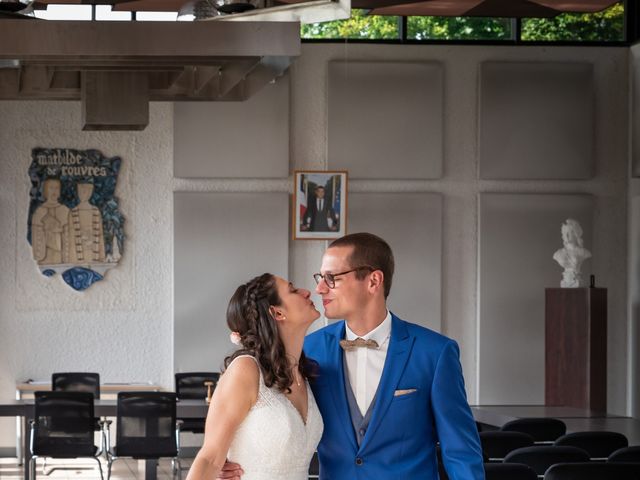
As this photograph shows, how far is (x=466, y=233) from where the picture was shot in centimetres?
1473

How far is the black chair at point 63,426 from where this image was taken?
10609 mm

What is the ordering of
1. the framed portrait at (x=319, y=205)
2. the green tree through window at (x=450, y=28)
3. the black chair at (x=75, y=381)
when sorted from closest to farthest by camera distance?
the black chair at (x=75, y=381) < the framed portrait at (x=319, y=205) < the green tree through window at (x=450, y=28)

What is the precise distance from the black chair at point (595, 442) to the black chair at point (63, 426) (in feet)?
14.2

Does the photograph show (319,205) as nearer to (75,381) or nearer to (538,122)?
(538,122)

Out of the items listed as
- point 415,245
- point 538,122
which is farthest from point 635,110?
point 415,245

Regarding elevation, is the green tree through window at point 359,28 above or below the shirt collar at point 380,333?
above

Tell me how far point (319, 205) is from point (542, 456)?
24.8 feet

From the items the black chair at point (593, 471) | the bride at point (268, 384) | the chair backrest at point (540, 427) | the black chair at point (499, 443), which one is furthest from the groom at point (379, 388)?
the chair backrest at point (540, 427)

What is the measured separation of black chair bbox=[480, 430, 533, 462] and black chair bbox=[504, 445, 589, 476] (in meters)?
0.79

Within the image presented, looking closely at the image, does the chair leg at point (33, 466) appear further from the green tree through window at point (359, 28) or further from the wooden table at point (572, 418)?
the green tree through window at point (359, 28)

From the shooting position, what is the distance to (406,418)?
3986mm

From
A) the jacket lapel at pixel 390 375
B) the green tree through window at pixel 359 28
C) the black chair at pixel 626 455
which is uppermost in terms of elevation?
the green tree through window at pixel 359 28

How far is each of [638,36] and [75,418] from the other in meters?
8.53

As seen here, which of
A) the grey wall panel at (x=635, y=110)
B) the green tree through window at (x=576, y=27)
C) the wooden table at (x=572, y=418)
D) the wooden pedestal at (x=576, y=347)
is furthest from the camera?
the green tree through window at (x=576, y=27)
